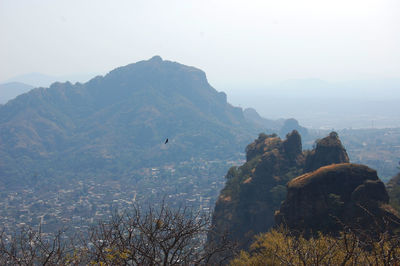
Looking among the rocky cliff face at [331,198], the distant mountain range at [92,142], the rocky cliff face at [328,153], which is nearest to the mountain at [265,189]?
the rocky cliff face at [328,153]

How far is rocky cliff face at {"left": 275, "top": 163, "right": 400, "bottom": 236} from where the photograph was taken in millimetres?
26578

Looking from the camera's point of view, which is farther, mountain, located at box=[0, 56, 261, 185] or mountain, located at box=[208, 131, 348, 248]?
mountain, located at box=[0, 56, 261, 185]

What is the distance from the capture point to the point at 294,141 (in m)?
46.7

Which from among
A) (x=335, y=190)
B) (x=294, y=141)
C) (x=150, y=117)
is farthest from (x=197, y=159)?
(x=335, y=190)

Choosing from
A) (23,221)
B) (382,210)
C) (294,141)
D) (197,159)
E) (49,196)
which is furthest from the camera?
(197,159)

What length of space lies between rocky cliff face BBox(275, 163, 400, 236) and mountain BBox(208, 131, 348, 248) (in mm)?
9835

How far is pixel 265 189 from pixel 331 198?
15179 mm

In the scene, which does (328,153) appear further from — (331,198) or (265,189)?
(331,198)

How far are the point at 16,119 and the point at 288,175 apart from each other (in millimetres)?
176906

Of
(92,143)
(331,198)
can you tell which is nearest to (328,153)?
(331,198)

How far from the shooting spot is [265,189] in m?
43.2

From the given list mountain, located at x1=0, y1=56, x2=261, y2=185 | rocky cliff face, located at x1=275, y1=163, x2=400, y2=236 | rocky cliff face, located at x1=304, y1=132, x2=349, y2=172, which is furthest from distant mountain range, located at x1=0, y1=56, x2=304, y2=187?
rocky cliff face, located at x1=275, y1=163, x2=400, y2=236

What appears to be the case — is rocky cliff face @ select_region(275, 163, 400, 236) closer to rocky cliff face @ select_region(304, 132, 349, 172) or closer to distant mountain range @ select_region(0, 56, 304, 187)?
rocky cliff face @ select_region(304, 132, 349, 172)

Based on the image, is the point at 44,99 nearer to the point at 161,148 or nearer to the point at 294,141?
the point at 161,148
